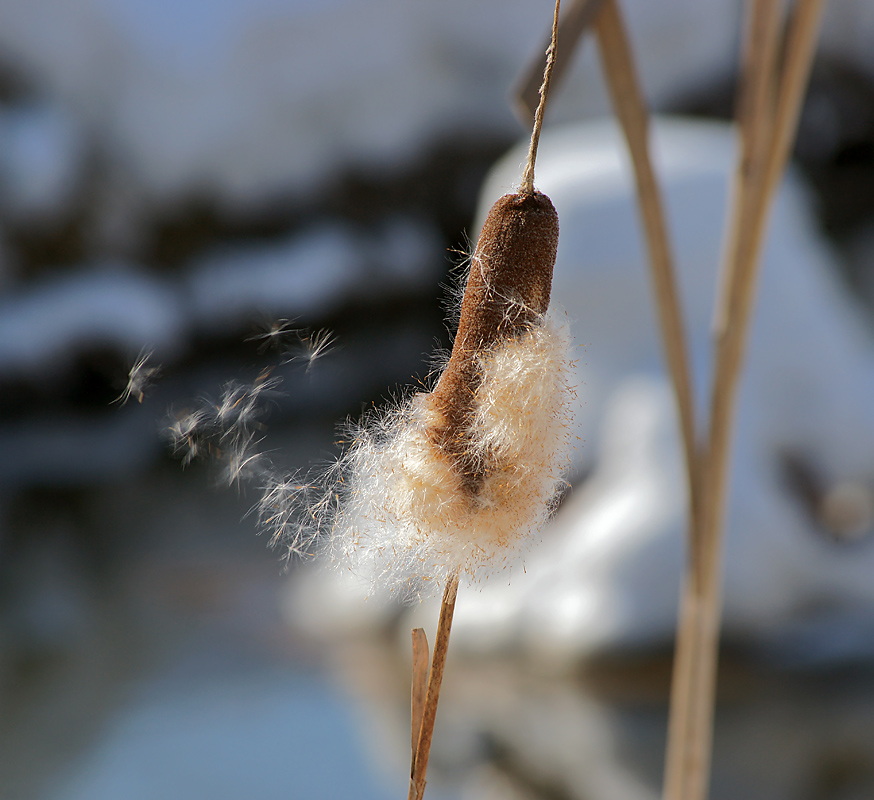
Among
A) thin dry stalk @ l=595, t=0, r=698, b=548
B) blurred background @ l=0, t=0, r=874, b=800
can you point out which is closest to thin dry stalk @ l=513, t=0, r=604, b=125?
thin dry stalk @ l=595, t=0, r=698, b=548

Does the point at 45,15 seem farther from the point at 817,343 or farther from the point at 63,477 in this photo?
the point at 817,343

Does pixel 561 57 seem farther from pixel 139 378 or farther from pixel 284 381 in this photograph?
pixel 284 381

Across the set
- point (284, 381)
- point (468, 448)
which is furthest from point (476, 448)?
point (284, 381)

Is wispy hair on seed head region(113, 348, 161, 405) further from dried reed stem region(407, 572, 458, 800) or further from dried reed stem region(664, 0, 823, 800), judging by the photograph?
dried reed stem region(664, 0, 823, 800)

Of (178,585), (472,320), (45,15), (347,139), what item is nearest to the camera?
(472,320)

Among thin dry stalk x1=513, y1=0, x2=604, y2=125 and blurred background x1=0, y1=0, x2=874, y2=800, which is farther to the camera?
blurred background x1=0, y1=0, x2=874, y2=800

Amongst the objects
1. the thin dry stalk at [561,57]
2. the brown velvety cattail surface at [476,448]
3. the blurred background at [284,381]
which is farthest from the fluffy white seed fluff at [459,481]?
the blurred background at [284,381]

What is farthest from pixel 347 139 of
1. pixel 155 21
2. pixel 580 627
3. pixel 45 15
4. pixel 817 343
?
pixel 580 627
